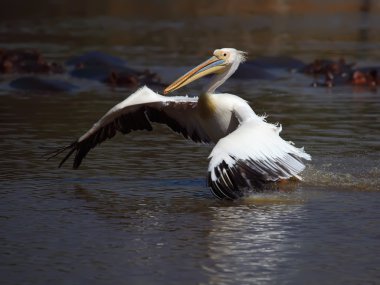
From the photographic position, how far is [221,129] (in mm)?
9953

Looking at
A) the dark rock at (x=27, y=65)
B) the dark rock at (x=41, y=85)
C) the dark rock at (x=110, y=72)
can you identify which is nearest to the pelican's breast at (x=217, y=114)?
the dark rock at (x=41, y=85)

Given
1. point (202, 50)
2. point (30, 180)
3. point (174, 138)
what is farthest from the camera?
point (202, 50)

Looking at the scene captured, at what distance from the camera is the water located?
7.11 metres

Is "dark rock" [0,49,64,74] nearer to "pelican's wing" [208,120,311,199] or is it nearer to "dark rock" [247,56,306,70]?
"dark rock" [247,56,306,70]

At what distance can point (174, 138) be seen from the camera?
12461mm

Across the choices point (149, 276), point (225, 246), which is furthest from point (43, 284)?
point (225, 246)

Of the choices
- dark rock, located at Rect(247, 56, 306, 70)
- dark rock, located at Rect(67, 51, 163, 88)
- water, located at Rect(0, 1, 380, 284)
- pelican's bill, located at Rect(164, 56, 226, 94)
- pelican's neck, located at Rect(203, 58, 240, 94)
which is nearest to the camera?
water, located at Rect(0, 1, 380, 284)

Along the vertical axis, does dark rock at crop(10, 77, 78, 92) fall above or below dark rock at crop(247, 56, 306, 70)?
below

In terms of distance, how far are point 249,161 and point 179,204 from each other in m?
0.76

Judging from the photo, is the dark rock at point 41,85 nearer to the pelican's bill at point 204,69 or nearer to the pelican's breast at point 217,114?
A: the pelican's bill at point 204,69

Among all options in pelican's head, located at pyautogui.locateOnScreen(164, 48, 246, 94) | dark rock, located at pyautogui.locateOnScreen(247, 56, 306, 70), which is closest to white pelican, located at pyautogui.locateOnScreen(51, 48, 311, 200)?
pelican's head, located at pyautogui.locateOnScreen(164, 48, 246, 94)

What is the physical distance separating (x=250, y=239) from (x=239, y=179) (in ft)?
2.79

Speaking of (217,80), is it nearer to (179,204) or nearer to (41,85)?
(179,204)

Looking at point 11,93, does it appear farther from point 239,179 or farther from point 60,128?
point 239,179
